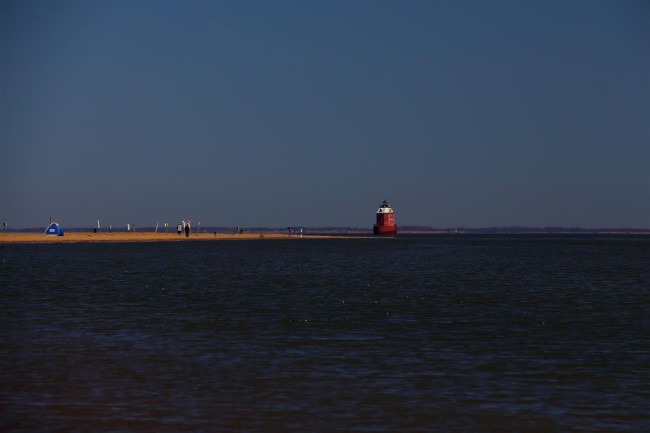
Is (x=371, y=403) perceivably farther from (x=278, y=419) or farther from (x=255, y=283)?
(x=255, y=283)

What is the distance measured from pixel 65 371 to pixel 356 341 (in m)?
8.46

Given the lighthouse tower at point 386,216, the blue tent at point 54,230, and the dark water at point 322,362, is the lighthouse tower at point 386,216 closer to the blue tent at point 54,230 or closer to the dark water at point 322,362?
the blue tent at point 54,230

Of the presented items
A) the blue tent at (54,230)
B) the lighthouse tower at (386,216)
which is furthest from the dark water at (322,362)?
the lighthouse tower at (386,216)

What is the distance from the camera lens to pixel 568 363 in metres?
20.0

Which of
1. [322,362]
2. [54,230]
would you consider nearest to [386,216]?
[54,230]

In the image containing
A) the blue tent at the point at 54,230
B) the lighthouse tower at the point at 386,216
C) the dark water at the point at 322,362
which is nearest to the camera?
the dark water at the point at 322,362

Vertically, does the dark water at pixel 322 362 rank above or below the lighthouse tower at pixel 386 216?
below

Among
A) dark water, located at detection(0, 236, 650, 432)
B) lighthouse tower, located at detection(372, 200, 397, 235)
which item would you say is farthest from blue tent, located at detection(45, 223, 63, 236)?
dark water, located at detection(0, 236, 650, 432)

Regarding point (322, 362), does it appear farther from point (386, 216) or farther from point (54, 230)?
point (386, 216)

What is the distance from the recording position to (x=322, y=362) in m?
19.9

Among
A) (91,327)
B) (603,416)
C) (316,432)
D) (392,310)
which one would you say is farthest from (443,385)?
(392,310)

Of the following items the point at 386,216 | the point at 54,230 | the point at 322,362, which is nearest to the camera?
the point at 322,362

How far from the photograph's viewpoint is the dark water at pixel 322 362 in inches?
559

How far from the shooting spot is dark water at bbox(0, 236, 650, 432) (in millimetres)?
14195
